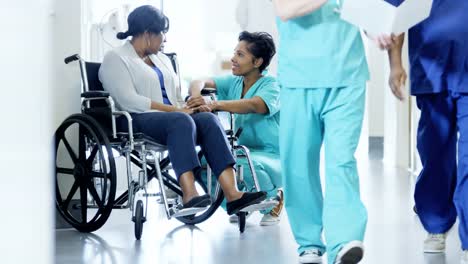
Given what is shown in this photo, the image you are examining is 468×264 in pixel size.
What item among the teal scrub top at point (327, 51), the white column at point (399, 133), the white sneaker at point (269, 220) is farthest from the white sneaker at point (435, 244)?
the white column at point (399, 133)

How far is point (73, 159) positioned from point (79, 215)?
0.99 ft

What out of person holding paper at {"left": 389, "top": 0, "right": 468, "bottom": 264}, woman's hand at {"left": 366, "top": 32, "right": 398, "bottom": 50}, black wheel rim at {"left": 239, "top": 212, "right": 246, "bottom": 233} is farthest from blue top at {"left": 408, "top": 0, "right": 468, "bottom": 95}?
black wheel rim at {"left": 239, "top": 212, "right": 246, "bottom": 233}

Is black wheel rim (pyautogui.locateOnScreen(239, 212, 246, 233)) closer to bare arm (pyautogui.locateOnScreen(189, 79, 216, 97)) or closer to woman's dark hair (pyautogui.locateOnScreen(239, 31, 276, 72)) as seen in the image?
bare arm (pyautogui.locateOnScreen(189, 79, 216, 97))

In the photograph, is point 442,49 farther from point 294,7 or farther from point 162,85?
point 162,85

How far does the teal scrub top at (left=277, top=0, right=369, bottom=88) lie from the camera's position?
7.36ft

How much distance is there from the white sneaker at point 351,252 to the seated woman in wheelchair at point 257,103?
1219mm

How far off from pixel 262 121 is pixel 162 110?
0.48 metres

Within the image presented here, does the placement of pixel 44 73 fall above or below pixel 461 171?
above

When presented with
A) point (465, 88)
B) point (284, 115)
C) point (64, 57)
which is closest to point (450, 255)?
point (465, 88)

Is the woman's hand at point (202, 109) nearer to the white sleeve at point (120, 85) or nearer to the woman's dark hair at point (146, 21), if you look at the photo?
the white sleeve at point (120, 85)

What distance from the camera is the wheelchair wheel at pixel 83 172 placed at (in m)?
3.02

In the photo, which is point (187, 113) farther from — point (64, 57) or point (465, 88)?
point (465, 88)

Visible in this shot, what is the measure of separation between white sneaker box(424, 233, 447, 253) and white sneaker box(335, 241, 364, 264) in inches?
22.3

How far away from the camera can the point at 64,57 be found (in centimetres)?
340
